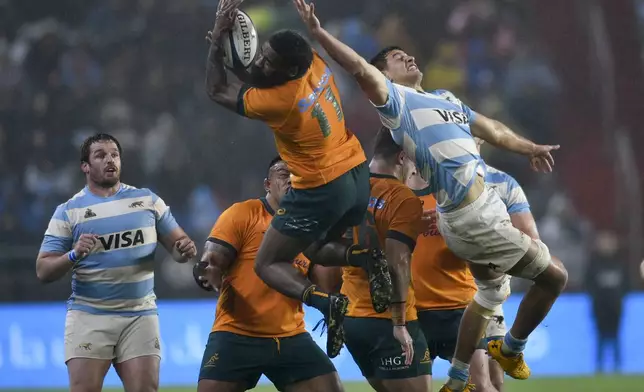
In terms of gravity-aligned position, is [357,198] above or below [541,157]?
below

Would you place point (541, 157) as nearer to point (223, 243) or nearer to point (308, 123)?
point (308, 123)

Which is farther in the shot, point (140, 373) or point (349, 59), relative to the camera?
point (140, 373)

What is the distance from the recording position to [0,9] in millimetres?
14062

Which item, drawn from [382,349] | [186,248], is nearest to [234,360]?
[382,349]

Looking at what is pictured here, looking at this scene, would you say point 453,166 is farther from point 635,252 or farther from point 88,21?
point 88,21

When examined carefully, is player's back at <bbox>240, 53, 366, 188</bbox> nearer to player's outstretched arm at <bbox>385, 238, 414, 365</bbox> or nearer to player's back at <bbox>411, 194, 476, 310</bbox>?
player's outstretched arm at <bbox>385, 238, 414, 365</bbox>

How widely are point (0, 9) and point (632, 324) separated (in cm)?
876

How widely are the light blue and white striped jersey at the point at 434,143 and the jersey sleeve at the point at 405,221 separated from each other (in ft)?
0.68

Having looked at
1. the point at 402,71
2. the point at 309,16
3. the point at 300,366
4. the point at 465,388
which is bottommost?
the point at 465,388

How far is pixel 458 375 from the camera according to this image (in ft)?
21.6

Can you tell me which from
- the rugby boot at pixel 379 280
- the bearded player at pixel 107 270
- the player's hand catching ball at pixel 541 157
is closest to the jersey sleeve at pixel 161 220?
the bearded player at pixel 107 270

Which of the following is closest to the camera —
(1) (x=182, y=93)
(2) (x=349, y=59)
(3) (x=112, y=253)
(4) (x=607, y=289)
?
(2) (x=349, y=59)

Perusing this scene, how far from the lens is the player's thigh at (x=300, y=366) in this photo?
613 cm

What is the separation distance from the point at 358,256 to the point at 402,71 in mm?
1274
